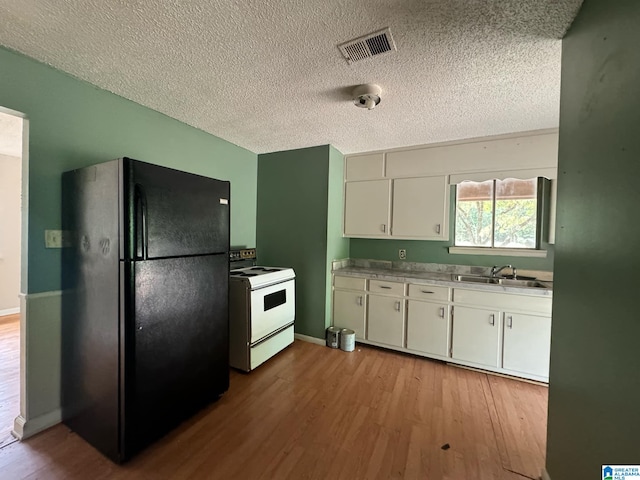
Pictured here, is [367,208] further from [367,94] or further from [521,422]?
[521,422]

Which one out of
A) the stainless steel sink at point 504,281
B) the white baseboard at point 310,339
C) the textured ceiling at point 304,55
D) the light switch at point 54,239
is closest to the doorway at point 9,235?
the light switch at point 54,239

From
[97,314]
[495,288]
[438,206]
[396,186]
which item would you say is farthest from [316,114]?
[495,288]

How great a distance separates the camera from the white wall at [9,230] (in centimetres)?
371

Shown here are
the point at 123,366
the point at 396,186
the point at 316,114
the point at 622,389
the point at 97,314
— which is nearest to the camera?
the point at 622,389

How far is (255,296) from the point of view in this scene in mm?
2406

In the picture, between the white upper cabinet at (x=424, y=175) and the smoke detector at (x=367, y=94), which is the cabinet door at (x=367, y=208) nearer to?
the white upper cabinet at (x=424, y=175)

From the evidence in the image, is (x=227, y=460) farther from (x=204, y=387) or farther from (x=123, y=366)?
(x=123, y=366)

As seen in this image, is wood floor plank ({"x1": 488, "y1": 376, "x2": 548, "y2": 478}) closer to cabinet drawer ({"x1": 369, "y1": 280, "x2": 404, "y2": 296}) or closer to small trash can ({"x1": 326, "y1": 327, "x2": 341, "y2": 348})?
cabinet drawer ({"x1": 369, "y1": 280, "x2": 404, "y2": 296})

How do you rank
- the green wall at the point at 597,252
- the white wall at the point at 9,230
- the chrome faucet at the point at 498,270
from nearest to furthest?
the green wall at the point at 597,252 → the chrome faucet at the point at 498,270 → the white wall at the point at 9,230

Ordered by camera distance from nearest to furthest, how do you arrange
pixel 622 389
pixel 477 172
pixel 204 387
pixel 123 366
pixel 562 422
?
pixel 622 389 < pixel 562 422 < pixel 123 366 < pixel 204 387 < pixel 477 172

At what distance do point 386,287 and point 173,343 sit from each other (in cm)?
215

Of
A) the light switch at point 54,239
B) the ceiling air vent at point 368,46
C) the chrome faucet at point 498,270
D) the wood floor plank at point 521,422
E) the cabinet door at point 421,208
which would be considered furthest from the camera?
the cabinet door at point 421,208

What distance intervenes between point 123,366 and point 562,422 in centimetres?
227

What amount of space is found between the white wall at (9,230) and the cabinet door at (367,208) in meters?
4.96
